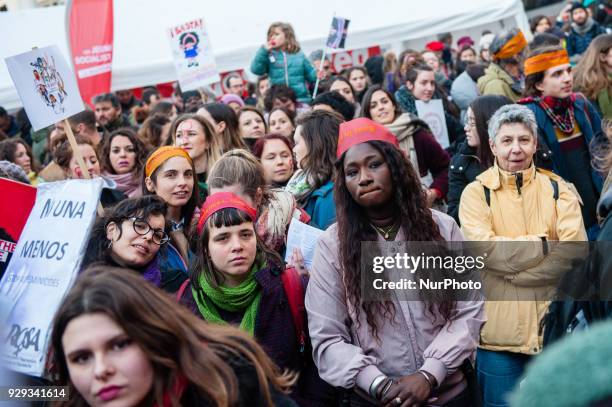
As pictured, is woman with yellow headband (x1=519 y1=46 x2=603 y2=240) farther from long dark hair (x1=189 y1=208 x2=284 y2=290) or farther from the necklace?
long dark hair (x1=189 y1=208 x2=284 y2=290)

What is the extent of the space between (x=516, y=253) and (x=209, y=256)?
5.34ft

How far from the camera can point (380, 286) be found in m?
3.36

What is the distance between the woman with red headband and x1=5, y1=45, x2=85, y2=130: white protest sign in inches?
74.2

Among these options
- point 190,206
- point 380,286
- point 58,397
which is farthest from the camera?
point 190,206

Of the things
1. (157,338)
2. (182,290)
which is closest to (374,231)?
(182,290)

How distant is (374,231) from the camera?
352 cm

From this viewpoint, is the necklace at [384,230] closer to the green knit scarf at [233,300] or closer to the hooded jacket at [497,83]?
the green knit scarf at [233,300]

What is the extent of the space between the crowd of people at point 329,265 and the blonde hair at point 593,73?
1.21m

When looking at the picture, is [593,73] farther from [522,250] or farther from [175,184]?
[175,184]

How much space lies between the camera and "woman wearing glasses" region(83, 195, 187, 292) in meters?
4.06

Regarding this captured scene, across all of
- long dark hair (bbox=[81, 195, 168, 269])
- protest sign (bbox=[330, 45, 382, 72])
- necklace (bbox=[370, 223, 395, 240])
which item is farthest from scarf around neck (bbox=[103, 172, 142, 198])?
protest sign (bbox=[330, 45, 382, 72])

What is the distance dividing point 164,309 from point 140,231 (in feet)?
5.97

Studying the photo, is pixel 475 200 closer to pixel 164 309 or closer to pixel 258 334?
pixel 258 334

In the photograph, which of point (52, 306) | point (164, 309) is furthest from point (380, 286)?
point (52, 306)
